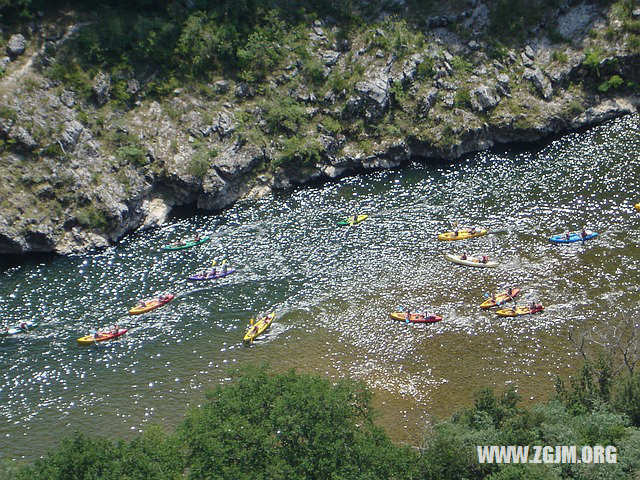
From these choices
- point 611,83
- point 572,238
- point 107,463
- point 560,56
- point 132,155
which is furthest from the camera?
point 560,56

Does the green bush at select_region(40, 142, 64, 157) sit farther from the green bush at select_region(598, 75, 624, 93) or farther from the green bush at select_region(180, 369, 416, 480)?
the green bush at select_region(598, 75, 624, 93)

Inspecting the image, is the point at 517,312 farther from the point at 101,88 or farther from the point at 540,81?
the point at 101,88

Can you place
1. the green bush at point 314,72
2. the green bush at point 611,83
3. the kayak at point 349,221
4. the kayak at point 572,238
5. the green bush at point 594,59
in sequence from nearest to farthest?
1. the kayak at point 572,238
2. the kayak at point 349,221
3. the green bush at point 314,72
4. the green bush at point 594,59
5. the green bush at point 611,83

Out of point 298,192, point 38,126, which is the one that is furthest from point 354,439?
point 38,126

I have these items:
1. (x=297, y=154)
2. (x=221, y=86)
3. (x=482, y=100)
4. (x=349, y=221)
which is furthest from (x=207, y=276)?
(x=482, y=100)

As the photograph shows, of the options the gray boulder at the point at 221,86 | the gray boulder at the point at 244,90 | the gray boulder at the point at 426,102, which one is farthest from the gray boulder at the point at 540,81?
the gray boulder at the point at 221,86

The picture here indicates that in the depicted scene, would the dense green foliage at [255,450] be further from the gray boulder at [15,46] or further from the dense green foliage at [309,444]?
the gray boulder at [15,46]

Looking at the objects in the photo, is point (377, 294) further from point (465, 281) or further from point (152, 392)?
point (152, 392)
